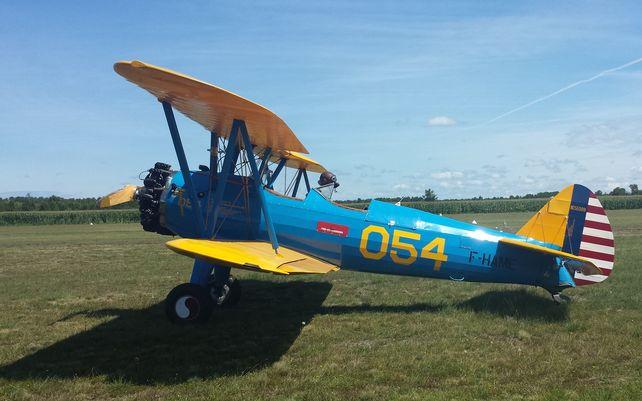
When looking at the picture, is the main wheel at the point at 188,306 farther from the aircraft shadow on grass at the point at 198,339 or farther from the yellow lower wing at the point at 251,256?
the yellow lower wing at the point at 251,256

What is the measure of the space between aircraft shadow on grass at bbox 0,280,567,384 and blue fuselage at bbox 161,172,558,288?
2.11 feet

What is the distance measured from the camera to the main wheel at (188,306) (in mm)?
6227

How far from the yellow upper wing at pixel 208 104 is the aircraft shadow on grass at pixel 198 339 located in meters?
2.77

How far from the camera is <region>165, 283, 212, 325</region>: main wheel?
20.4 ft

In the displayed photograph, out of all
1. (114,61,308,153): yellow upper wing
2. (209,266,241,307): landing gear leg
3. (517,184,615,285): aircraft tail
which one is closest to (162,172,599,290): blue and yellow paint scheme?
(517,184,615,285): aircraft tail

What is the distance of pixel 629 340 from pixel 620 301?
2251 millimetres

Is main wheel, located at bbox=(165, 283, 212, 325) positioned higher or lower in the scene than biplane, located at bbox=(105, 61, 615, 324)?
lower

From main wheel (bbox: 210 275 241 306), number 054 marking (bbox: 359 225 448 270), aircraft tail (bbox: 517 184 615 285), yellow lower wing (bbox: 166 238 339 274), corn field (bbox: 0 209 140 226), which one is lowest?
corn field (bbox: 0 209 140 226)

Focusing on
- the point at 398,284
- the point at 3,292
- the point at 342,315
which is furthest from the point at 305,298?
the point at 3,292

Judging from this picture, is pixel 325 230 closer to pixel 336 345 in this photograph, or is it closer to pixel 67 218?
pixel 336 345

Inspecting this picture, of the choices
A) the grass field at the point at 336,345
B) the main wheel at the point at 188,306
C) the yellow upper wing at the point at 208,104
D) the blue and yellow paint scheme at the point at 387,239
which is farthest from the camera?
the blue and yellow paint scheme at the point at 387,239

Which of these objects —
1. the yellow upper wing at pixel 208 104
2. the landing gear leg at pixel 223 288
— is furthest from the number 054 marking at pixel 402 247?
the landing gear leg at pixel 223 288

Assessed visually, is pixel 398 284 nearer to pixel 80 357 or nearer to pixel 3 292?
pixel 80 357

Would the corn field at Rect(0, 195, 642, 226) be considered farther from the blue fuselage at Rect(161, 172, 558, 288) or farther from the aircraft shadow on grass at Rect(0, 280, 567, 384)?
the blue fuselage at Rect(161, 172, 558, 288)
